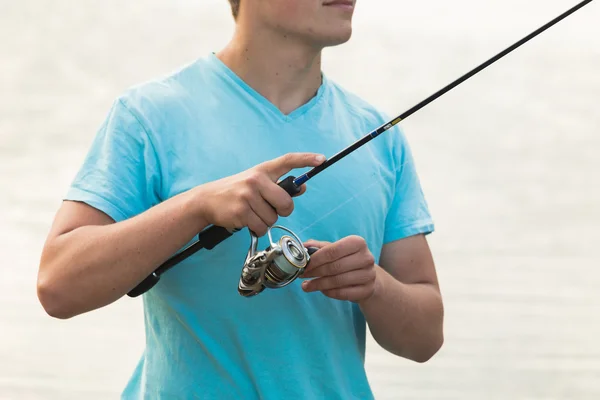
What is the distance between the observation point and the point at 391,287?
1.21 metres

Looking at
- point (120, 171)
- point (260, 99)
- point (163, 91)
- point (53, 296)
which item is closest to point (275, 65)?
point (260, 99)

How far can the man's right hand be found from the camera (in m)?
1.00

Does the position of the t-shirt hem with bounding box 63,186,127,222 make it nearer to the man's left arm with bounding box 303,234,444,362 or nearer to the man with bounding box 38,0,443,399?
the man with bounding box 38,0,443,399

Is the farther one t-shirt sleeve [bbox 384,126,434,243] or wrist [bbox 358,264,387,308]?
t-shirt sleeve [bbox 384,126,434,243]

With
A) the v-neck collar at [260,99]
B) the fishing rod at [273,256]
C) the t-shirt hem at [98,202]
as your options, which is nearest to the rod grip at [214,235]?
the fishing rod at [273,256]

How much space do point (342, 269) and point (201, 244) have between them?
6.4 inches

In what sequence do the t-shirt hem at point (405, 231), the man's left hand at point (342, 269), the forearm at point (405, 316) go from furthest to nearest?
1. the t-shirt hem at point (405, 231)
2. the forearm at point (405, 316)
3. the man's left hand at point (342, 269)

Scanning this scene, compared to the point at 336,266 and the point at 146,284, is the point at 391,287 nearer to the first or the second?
the point at 336,266

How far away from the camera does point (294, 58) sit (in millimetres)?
1296

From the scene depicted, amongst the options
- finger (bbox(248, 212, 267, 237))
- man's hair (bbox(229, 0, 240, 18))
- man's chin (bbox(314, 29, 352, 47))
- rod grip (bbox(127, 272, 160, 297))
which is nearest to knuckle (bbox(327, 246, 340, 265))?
finger (bbox(248, 212, 267, 237))

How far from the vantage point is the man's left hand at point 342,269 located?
3.59 feet

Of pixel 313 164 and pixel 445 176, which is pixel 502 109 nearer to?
pixel 445 176

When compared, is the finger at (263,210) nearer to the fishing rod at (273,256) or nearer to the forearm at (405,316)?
the fishing rod at (273,256)

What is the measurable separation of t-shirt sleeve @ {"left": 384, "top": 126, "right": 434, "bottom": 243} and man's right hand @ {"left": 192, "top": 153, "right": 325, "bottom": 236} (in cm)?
32
